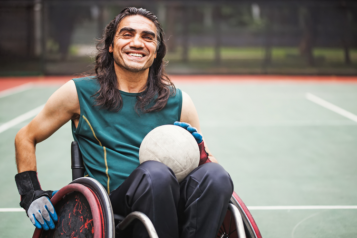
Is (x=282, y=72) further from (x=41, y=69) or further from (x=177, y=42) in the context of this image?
(x=41, y=69)

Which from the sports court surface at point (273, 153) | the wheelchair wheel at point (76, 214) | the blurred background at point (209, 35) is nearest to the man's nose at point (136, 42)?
the wheelchair wheel at point (76, 214)

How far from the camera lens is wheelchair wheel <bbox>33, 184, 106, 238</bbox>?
163 cm

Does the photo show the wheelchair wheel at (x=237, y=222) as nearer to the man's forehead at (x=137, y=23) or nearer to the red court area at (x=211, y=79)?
the man's forehead at (x=137, y=23)

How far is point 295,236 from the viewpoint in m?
2.74

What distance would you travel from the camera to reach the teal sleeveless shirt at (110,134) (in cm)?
204

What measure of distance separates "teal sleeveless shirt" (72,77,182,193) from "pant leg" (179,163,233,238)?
0.37m

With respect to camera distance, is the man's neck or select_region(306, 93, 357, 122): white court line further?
select_region(306, 93, 357, 122): white court line

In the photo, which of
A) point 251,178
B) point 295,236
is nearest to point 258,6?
point 251,178

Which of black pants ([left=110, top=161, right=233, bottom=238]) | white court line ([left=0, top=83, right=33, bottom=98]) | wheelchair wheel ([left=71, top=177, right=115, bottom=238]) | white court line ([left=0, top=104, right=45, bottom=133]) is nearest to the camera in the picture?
wheelchair wheel ([left=71, top=177, right=115, bottom=238])

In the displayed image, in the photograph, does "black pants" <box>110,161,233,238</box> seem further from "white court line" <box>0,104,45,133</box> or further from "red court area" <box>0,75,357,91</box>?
"red court area" <box>0,75,357,91</box>

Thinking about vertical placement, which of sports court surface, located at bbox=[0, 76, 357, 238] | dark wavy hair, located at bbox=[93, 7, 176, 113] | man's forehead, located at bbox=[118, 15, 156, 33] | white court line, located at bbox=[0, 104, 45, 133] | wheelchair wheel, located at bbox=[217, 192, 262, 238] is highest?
man's forehead, located at bbox=[118, 15, 156, 33]

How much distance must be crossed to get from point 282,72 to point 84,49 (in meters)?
6.47

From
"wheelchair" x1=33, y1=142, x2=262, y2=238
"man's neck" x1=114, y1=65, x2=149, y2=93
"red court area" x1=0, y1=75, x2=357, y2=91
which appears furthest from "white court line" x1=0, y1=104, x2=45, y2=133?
"red court area" x1=0, y1=75, x2=357, y2=91

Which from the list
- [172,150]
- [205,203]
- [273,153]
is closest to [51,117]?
[172,150]
